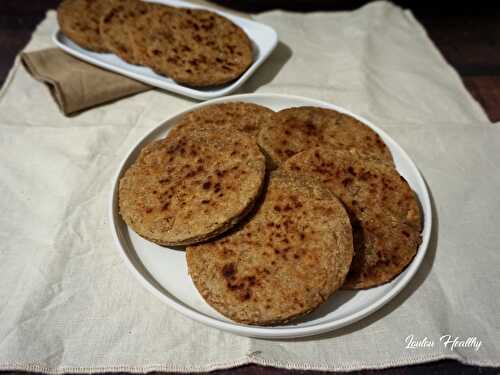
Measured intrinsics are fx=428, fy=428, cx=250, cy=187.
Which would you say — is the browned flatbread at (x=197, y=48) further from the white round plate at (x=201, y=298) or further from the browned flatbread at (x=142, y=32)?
the white round plate at (x=201, y=298)

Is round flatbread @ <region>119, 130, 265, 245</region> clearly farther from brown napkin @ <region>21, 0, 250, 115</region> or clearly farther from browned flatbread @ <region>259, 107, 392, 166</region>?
brown napkin @ <region>21, 0, 250, 115</region>

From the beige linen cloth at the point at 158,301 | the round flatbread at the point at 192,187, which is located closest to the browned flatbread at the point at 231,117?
the round flatbread at the point at 192,187

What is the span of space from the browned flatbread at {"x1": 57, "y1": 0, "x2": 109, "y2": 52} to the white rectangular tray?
8 centimetres

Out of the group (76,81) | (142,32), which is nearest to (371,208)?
(142,32)

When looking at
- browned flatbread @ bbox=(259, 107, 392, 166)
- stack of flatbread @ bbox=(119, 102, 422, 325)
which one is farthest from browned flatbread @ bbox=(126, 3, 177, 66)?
browned flatbread @ bbox=(259, 107, 392, 166)

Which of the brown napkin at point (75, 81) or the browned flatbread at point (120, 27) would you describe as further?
the browned flatbread at point (120, 27)

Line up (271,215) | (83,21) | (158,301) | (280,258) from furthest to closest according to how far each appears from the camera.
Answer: (83,21), (158,301), (271,215), (280,258)

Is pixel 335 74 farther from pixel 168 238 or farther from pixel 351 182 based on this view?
pixel 168 238

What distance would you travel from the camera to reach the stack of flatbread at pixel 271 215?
1.72 metres

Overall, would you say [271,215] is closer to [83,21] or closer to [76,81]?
[76,81]

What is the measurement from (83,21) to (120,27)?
1.17 feet

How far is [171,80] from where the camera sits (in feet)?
9.91

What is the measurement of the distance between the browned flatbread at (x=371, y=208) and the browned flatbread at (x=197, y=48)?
108 centimetres

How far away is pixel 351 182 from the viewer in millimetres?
2062
